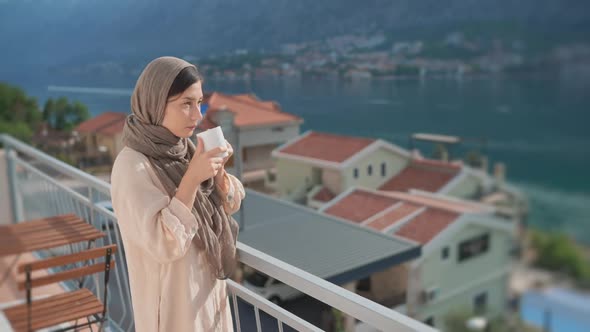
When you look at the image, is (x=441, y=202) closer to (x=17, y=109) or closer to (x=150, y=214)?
(x=17, y=109)

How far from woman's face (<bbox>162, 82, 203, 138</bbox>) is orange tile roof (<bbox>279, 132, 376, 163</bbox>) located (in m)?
13.8

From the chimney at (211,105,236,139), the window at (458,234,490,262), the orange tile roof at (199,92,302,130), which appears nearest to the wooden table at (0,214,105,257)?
the chimney at (211,105,236,139)

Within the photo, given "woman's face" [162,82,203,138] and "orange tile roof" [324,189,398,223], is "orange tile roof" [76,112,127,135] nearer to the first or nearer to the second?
"orange tile roof" [324,189,398,223]

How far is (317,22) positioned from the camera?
1753 cm

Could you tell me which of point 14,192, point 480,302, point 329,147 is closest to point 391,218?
point 329,147

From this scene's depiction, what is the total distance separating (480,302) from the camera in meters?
16.1

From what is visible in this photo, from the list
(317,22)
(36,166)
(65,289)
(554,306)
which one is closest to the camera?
(554,306)

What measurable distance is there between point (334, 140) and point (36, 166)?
13825 millimetres

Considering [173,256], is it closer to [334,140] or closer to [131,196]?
[131,196]

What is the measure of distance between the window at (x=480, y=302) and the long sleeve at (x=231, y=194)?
16129 mm

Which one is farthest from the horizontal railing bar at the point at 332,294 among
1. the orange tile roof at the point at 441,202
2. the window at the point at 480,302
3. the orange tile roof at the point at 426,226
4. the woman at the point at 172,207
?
the window at the point at 480,302

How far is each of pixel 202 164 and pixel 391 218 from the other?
12.1 m

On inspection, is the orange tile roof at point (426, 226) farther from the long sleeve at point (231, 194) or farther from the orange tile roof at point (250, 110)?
the long sleeve at point (231, 194)

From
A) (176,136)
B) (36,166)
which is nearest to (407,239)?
(36,166)
